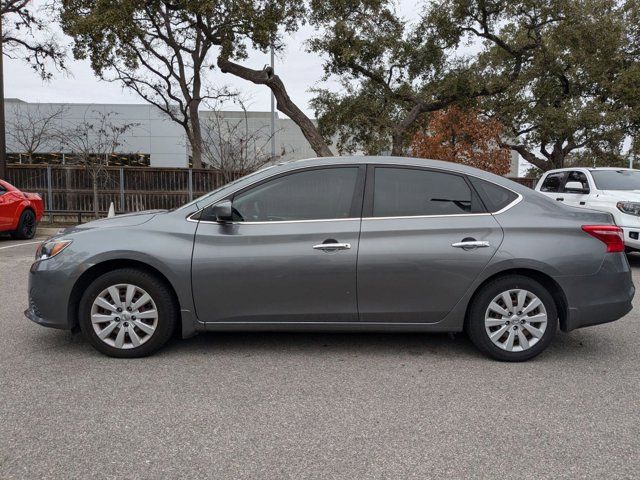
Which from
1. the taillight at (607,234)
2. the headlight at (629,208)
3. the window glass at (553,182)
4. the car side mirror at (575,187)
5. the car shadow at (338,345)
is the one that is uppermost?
the window glass at (553,182)

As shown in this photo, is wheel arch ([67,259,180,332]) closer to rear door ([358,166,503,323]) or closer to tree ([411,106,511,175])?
rear door ([358,166,503,323])

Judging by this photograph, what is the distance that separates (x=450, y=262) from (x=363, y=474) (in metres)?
2.00

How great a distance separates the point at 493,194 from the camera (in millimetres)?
4441

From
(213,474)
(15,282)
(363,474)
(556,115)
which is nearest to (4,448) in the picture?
(213,474)

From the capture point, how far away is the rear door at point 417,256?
420cm

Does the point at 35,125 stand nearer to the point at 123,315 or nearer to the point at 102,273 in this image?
the point at 102,273

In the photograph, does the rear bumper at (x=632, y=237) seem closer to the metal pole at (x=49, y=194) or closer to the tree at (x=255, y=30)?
the tree at (x=255, y=30)

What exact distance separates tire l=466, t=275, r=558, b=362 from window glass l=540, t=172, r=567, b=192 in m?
7.44

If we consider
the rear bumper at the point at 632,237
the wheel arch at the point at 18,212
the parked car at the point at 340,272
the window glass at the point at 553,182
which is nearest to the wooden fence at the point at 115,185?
the wheel arch at the point at 18,212

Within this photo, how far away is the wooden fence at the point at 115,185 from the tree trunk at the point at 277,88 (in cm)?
394

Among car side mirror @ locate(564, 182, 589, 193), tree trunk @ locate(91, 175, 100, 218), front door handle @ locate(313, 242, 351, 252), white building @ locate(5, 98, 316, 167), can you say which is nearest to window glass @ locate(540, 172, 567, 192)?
car side mirror @ locate(564, 182, 589, 193)

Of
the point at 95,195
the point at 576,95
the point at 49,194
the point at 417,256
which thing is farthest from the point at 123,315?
the point at 576,95

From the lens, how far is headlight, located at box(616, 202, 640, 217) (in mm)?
8969

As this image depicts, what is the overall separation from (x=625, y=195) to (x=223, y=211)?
790 cm
